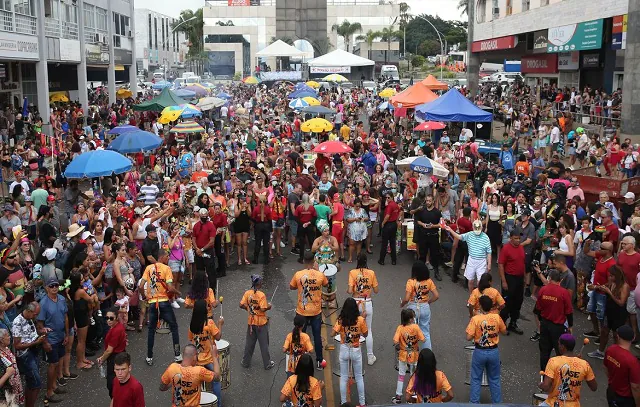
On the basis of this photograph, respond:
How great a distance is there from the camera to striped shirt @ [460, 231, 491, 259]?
37.8 feet

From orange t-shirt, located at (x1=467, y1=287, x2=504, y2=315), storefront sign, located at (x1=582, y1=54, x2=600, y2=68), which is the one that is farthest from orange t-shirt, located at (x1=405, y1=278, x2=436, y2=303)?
storefront sign, located at (x1=582, y1=54, x2=600, y2=68)

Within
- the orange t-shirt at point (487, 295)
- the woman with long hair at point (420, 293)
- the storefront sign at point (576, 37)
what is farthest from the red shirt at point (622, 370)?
the storefront sign at point (576, 37)

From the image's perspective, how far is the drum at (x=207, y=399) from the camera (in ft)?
23.8

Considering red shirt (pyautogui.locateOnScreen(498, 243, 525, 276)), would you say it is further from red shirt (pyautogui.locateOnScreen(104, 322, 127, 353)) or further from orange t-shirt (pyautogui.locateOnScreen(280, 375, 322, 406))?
red shirt (pyautogui.locateOnScreen(104, 322, 127, 353))

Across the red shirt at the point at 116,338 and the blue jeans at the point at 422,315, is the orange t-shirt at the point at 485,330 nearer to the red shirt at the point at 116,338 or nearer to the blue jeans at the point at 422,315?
the blue jeans at the point at 422,315

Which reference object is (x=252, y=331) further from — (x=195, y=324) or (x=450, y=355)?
(x=450, y=355)

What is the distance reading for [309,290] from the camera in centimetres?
923

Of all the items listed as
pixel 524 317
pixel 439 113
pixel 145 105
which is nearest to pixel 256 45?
pixel 145 105

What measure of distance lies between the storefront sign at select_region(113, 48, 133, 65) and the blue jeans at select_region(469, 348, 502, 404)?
132ft

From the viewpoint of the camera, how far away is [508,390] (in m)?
9.02

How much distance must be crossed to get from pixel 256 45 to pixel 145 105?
285 feet

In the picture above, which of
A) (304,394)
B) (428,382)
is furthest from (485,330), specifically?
(304,394)

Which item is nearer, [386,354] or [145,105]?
[386,354]

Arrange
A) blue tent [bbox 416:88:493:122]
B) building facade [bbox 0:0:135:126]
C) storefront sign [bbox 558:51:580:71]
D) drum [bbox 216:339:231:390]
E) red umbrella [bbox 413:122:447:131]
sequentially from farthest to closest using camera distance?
storefront sign [bbox 558:51:580:71], building facade [bbox 0:0:135:126], red umbrella [bbox 413:122:447:131], blue tent [bbox 416:88:493:122], drum [bbox 216:339:231:390]
